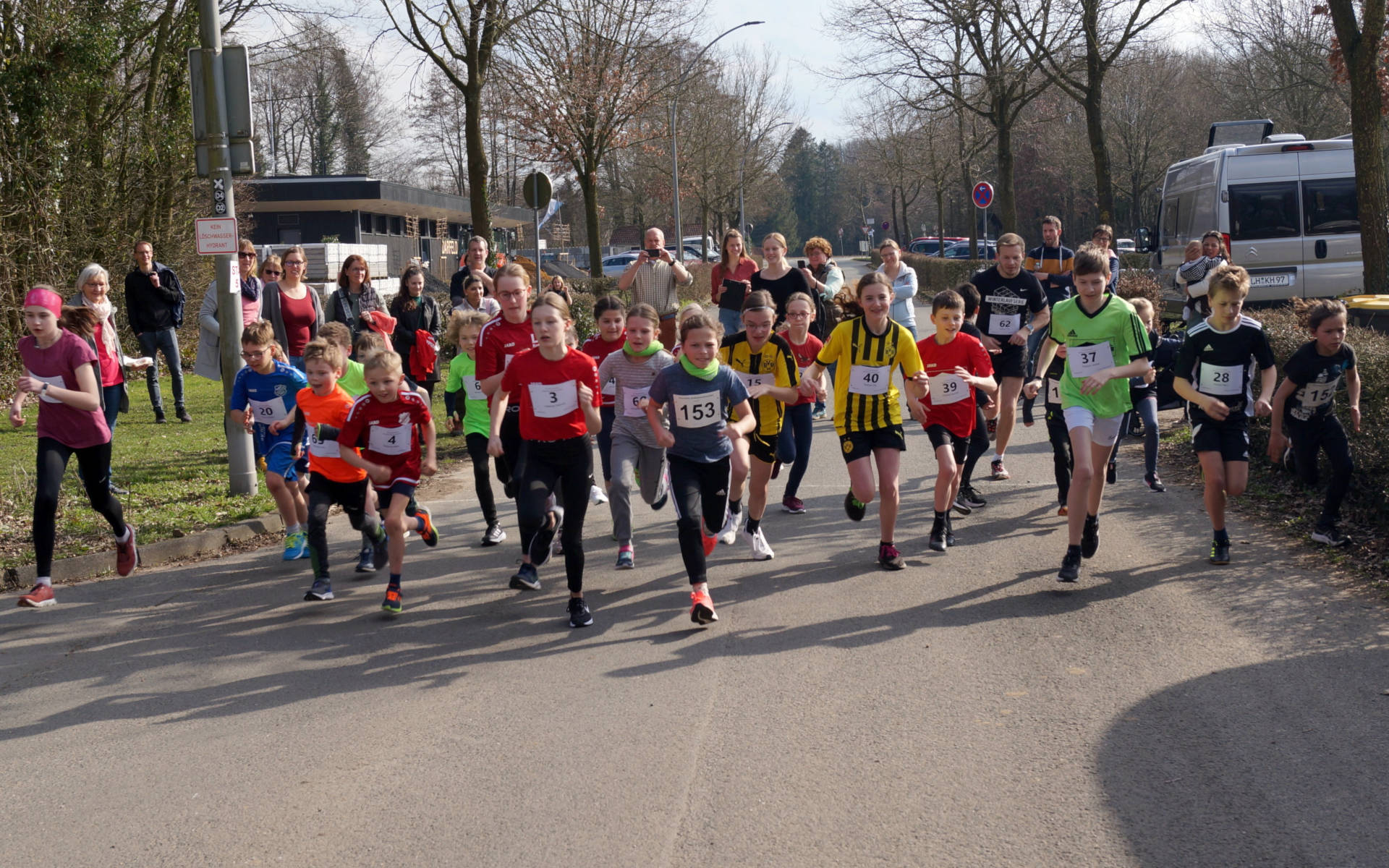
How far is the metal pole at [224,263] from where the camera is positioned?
32.9 feet

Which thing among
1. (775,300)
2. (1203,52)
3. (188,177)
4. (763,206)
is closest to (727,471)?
(775,300)

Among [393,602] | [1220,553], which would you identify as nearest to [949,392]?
[1220,553]

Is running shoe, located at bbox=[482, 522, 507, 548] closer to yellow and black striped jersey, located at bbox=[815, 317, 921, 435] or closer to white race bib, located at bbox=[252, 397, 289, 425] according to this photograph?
white race bib, located at bbox=[252, 397, 289, 425]

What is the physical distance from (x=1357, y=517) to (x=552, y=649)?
5315 millimetres

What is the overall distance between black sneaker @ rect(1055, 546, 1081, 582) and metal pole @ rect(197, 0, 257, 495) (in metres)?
6.53

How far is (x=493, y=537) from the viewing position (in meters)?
8.69

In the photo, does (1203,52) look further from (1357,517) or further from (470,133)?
(1357,517)

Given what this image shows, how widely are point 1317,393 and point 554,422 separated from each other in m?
4.62

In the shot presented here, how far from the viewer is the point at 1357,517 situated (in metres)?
8.05

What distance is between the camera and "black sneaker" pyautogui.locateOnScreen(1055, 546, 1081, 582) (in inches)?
272

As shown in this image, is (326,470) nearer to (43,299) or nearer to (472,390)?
(472,390)

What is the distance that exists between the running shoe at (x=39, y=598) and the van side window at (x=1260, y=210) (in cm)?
1558

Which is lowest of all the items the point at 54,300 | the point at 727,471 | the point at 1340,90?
the point at 727,471

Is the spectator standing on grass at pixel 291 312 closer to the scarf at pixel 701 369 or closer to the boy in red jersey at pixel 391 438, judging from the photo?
the boy in red jersey at pixel 391 438
